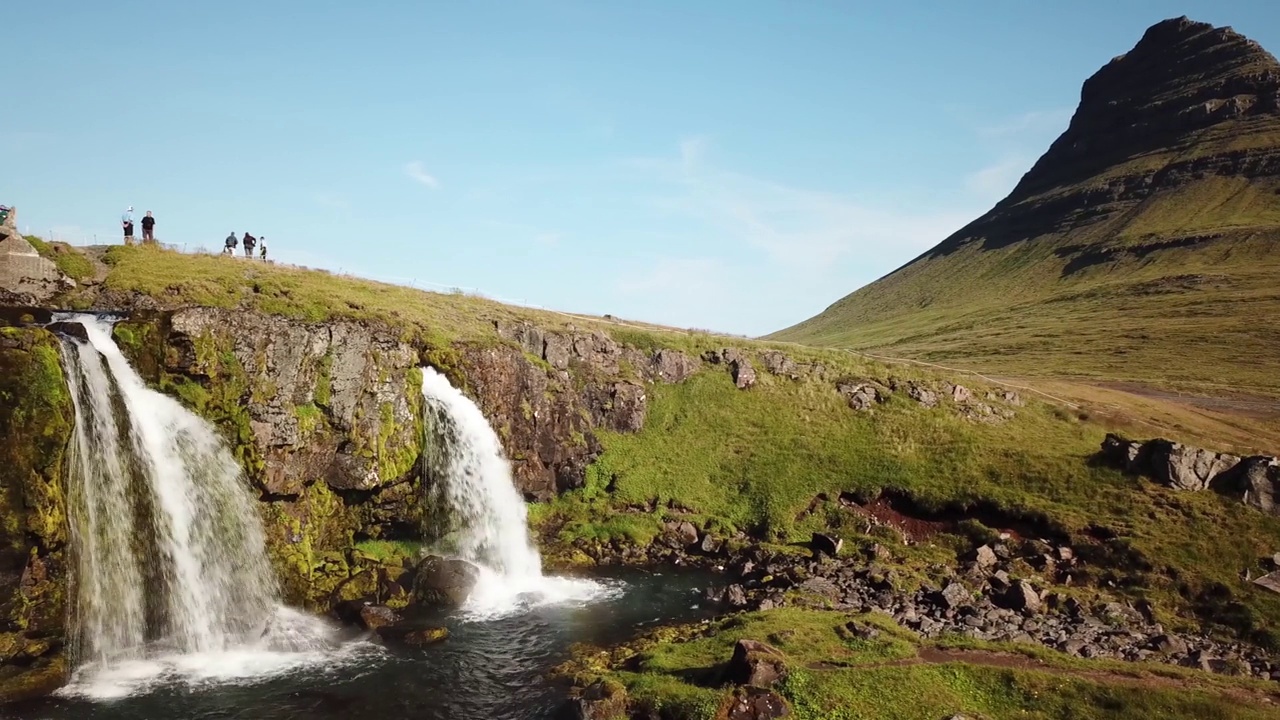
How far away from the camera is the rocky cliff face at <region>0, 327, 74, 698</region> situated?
24.5 meters

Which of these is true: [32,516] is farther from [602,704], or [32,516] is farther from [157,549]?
[602,704]

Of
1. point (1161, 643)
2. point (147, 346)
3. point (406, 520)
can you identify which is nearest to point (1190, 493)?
point (1161, 643)

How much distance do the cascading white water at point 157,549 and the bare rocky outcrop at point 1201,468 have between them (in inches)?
1904

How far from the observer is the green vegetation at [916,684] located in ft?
73.4

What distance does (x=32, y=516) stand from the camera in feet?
83.6

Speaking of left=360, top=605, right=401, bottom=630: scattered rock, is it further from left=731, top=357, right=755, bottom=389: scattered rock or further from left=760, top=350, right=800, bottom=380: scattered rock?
left=760, top=350, right=800, bottom=380: scattered rock

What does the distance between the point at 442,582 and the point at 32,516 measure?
55.1 feet

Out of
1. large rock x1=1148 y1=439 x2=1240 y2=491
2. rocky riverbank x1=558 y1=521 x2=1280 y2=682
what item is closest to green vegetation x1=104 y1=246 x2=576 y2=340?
rocky riverbank x1=558 y1=521 x2=1280 y2=682

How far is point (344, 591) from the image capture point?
34750 mm

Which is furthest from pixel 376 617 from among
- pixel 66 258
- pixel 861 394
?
pixel 861 394

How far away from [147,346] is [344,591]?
1455 centimetres

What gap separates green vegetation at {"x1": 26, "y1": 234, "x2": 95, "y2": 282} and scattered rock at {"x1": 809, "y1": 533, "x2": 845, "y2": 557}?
42.8 meters

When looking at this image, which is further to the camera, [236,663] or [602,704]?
[236,663]

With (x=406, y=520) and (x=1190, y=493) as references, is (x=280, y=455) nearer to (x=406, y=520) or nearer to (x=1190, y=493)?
(x=406, y=520)
